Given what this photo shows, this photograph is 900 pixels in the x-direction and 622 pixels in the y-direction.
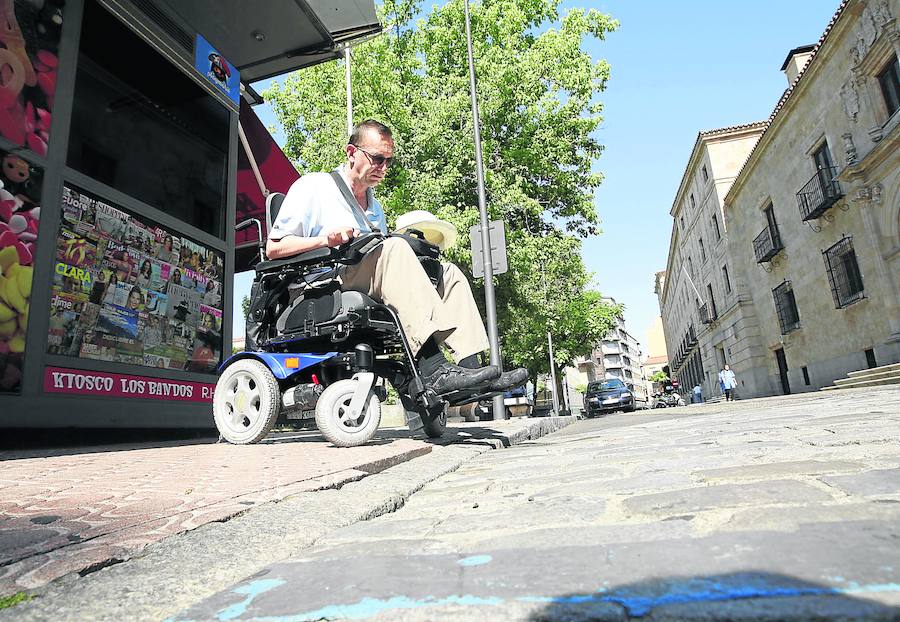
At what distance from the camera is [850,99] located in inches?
612

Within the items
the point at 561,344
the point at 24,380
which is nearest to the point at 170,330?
the point at 24,380

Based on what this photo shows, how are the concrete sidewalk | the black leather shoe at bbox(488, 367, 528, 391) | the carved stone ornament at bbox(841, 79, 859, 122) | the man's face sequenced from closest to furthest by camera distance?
the concrete sidewalk
the black leather shoe at bbox(488, 367, 528, 391)
the man's face
the carved stone ornament at bbox(841, 79, 859, 122)

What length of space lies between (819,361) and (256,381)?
2046 centimetres

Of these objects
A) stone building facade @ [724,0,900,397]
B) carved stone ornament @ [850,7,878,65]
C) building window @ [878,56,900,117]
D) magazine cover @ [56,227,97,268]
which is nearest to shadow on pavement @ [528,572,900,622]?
magazine cover @ [56,227,97,268]

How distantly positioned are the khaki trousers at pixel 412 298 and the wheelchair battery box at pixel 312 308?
12 cm

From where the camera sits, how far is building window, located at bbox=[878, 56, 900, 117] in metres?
13.9

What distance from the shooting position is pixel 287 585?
1.11m

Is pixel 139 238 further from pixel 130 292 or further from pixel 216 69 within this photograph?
pixel 216 69

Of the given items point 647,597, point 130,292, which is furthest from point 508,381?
point 130,292

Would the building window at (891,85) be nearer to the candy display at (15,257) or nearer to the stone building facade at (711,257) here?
the stone building facade at (711,257)

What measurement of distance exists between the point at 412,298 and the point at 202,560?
8.00ft

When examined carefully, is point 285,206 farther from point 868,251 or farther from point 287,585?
point 868,251

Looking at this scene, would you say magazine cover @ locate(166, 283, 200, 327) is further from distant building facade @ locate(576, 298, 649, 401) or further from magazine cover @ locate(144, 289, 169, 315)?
distant building facade @ locate(576, 298, 649, 401)

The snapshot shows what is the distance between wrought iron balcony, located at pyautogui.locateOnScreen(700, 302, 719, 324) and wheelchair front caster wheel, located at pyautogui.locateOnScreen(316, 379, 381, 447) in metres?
31.6
